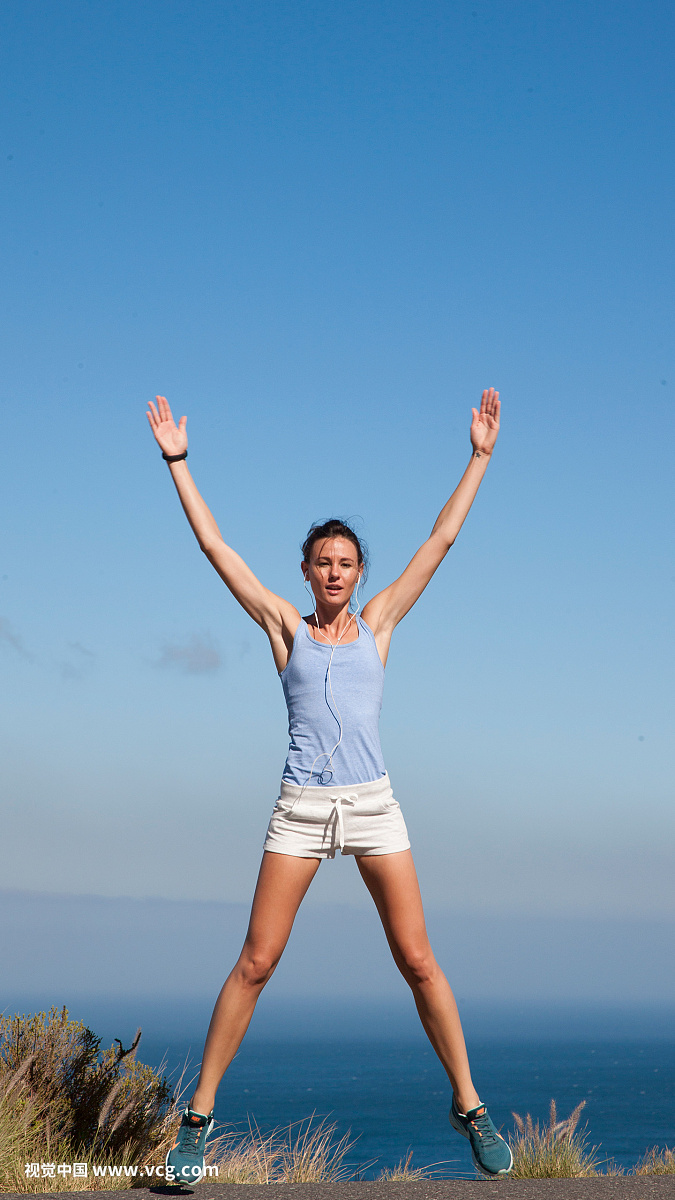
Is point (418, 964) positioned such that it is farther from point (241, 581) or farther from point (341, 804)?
point (241, 581)

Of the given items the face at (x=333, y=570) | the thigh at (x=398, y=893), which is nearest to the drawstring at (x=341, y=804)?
the thigh at (x=398, y=893)

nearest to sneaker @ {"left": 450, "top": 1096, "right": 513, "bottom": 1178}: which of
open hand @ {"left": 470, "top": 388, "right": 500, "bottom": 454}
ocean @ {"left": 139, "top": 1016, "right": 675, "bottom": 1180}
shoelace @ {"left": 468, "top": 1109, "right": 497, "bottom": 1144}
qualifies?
shoelace @ {"left": 468, "top": 1109, "right": 497, "bottom": 1144}

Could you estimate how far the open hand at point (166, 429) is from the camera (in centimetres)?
464

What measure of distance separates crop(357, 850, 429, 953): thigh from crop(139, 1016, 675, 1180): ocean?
54.7 meters

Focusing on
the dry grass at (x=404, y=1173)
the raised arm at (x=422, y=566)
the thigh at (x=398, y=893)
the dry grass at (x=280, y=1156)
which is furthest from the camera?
the dry grass at (x=280, y=1156)

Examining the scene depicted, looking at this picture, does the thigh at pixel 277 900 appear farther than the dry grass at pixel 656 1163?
No

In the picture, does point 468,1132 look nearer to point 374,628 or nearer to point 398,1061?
point 374,628

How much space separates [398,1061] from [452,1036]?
197 m

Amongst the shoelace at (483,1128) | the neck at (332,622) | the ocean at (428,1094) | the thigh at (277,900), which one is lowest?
the ocean at (428,1094)

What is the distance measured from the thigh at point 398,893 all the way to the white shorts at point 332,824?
52 millimetres

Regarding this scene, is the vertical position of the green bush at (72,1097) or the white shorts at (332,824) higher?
the white shorts at (332,824)

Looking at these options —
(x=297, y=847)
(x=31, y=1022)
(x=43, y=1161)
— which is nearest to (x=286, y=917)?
(x=297, y=847)

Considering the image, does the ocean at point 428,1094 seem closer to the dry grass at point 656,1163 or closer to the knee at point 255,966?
the dry grass at point 656,1163

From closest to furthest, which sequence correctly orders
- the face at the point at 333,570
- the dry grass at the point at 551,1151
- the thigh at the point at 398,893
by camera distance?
1. the thigh at the point at 398,893
2. the face at the point at 333,570
3. the dry grass at the point at 551,1151
